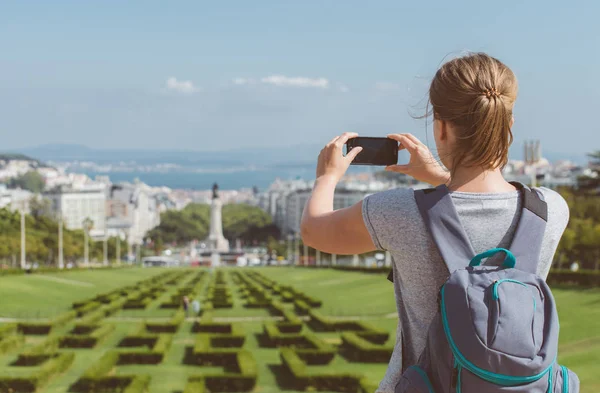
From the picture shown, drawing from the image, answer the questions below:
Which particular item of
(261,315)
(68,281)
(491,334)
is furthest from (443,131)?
(68,281)

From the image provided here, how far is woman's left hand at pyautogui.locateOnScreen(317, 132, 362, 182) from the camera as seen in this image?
2.43 m

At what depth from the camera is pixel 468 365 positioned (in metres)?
1.95

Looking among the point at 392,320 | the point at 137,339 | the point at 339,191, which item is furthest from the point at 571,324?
the point at 339,191

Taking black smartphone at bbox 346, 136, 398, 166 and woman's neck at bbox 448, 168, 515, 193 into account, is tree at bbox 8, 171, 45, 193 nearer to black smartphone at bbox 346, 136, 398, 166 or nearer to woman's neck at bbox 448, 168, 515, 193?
black smartphone at bbox 346, 136, 398, 166

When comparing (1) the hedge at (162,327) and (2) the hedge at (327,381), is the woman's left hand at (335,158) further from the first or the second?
(1) the hedge at (162,327)

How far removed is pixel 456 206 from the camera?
7.25 feet

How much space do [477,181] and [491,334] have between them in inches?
18.2

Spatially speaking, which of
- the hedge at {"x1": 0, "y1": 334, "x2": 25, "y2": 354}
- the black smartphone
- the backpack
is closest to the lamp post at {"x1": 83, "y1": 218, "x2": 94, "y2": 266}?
the hedge at {"x1": 0, "y1": 334, "x2": 25, "y2": 354}

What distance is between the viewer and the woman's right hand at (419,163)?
261 centimetres

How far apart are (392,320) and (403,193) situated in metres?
22.3

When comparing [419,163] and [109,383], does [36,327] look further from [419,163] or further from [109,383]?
[419,163]

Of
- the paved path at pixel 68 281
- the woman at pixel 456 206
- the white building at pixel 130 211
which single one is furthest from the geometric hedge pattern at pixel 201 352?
the white building at pixel 130 211

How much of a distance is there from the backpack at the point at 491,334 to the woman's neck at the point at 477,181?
0.55 ft

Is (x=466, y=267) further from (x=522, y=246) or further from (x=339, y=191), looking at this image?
(x=339, y=191)
